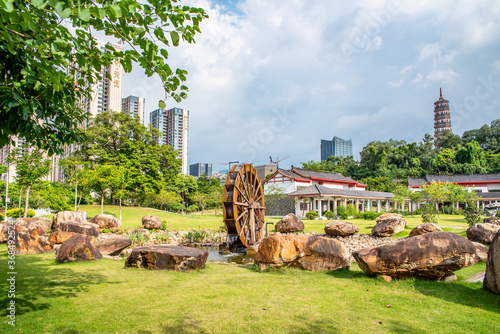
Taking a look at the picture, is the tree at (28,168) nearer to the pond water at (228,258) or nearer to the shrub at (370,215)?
the pond water at (228,258)

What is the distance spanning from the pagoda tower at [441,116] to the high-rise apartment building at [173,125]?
52602mm

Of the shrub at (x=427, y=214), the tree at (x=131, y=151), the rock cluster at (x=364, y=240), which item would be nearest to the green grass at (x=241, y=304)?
the rock cluster at (x=364, y=240)

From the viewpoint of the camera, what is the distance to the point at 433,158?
4881 centimetres

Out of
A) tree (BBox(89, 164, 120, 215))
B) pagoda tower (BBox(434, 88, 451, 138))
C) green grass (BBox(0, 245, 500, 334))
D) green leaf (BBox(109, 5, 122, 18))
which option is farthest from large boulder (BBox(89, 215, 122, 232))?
pagoda tower (BBox(434, 88, 451, 138))

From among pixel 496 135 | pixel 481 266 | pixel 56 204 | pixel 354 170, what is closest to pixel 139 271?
pixel 481 266

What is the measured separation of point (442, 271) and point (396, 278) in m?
0.69

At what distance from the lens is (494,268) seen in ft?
13.8

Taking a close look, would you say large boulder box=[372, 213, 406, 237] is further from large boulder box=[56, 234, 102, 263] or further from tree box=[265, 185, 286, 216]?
large boulder box=[56, 234, 102, 263]

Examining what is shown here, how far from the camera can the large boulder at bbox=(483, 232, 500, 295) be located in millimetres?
4160

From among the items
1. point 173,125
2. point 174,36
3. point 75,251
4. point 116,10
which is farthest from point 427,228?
point 173,125

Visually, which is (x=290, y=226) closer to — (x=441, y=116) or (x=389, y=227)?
(x=389, y=227)

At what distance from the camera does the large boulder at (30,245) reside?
796cm

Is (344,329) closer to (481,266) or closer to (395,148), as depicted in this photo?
(481,266)

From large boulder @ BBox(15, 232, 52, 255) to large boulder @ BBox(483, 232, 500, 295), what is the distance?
31.7 feet
